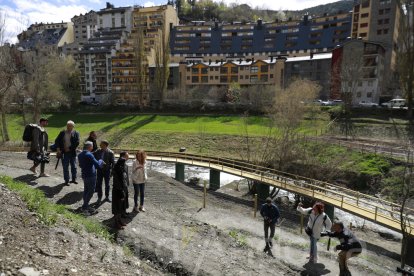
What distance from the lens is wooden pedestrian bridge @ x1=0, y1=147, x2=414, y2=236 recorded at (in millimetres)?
15203

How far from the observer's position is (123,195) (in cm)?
855

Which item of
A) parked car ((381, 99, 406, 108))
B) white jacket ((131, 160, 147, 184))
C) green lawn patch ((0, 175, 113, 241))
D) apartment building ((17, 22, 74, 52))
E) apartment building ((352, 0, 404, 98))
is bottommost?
green lawn patch ((0, 175, 113, 241))

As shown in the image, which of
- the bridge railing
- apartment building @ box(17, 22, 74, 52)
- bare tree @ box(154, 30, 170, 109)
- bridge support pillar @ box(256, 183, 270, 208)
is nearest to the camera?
the bridge railing

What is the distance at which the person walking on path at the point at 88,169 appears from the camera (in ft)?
29.6

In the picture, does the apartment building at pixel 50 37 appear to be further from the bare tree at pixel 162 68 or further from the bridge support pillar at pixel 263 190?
the bridge support pillar at pixel 263 190

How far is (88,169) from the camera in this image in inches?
360

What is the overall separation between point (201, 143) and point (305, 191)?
1011 inches

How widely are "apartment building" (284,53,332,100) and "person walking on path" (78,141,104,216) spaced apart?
6175cm

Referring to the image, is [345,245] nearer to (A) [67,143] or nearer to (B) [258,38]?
(A) [67,143]

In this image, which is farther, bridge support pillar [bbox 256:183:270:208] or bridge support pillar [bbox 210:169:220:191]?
bridge support pillar [bbox 210:169:220:191]

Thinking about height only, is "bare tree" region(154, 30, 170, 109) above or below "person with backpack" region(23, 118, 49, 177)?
above

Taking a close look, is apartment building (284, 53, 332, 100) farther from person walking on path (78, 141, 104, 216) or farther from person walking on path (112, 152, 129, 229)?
person walking on path (112, 152, 129, 229)

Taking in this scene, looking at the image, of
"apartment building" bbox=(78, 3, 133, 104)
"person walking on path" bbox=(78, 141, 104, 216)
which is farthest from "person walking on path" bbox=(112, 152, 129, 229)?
"apartment building" bbox=(78, 3, 133, 104)

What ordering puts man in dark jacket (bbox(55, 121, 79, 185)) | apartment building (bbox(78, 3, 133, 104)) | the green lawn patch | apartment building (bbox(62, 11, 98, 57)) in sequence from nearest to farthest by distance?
the green lawn patch
man in dark jacket (bbox(55, 121, 79, 185))
apartment building (bbox(78, 3, 133, 104))
apartment building (bbox(62, 11, 98, 57))
